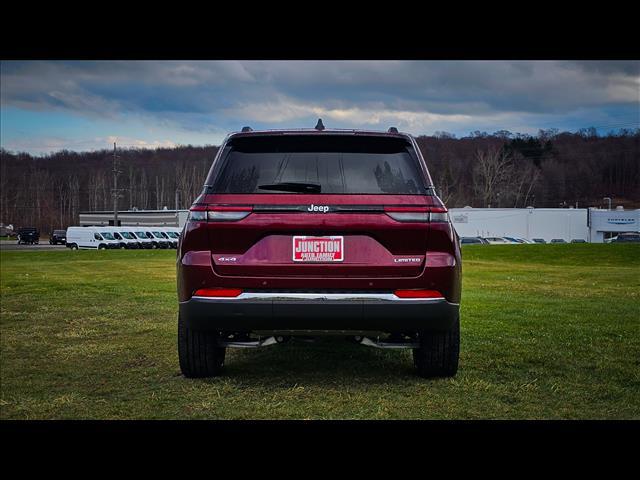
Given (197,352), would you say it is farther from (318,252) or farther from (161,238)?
(161,238)

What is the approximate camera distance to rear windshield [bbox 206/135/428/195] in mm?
4215

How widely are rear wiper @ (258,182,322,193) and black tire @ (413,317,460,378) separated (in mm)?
1425

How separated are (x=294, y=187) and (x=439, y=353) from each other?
178cm

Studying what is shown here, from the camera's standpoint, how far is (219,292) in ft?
13.5

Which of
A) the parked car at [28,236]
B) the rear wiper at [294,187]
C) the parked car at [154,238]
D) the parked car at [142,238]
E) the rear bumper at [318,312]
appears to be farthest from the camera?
the parked car at [28,236]

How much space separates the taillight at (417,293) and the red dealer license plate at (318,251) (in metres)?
0.46

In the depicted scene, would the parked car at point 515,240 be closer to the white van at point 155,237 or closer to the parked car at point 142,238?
the white van at point 155,237

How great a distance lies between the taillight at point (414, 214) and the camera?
411cm

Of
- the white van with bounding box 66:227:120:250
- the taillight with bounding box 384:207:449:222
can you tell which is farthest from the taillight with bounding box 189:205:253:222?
the white van with bounding box 66:227:120:250

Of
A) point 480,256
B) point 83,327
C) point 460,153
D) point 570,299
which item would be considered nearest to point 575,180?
point 460,153

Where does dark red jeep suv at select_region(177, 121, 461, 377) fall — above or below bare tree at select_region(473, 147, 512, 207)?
below

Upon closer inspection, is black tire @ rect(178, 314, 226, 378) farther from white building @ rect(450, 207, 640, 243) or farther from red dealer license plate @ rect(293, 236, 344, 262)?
white building @ rect(450, 207, 640, 243)

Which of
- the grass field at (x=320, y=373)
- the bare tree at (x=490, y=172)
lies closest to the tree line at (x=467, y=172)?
the bare tree at (x=490, y=172)
